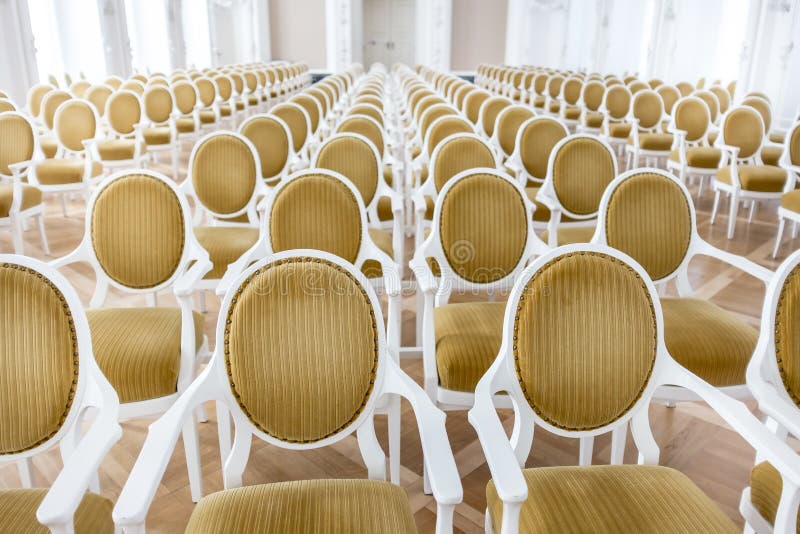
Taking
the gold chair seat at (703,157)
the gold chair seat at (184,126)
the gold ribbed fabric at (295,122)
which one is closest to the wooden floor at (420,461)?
the gold ribbed fabric at (295,122)

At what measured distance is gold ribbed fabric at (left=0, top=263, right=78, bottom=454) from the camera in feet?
4.48

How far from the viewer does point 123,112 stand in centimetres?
572

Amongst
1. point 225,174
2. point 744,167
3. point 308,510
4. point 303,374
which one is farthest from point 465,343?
point 744,167

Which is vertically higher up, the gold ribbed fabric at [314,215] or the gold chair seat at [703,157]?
the gold ribbed fabric at [314,215]

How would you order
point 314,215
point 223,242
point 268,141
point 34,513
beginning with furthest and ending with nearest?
point 268,141
point 223,242
point 314,215
point 34,513

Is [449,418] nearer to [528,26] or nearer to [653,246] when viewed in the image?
[653,246]

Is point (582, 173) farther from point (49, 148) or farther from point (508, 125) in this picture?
point (49, 148)

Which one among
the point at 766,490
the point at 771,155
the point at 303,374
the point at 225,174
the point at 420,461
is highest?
the point at 225,174

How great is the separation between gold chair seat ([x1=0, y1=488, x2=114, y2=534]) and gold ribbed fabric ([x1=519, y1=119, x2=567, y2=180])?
11.0ft

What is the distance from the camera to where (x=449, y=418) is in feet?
8.13

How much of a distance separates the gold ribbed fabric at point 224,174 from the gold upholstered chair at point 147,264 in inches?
33.4

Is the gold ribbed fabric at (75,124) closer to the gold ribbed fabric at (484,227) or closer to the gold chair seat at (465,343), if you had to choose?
the gold ribbed fabric at (484,227)

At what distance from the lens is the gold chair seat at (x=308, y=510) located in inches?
48.5

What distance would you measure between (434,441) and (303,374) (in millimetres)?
343
